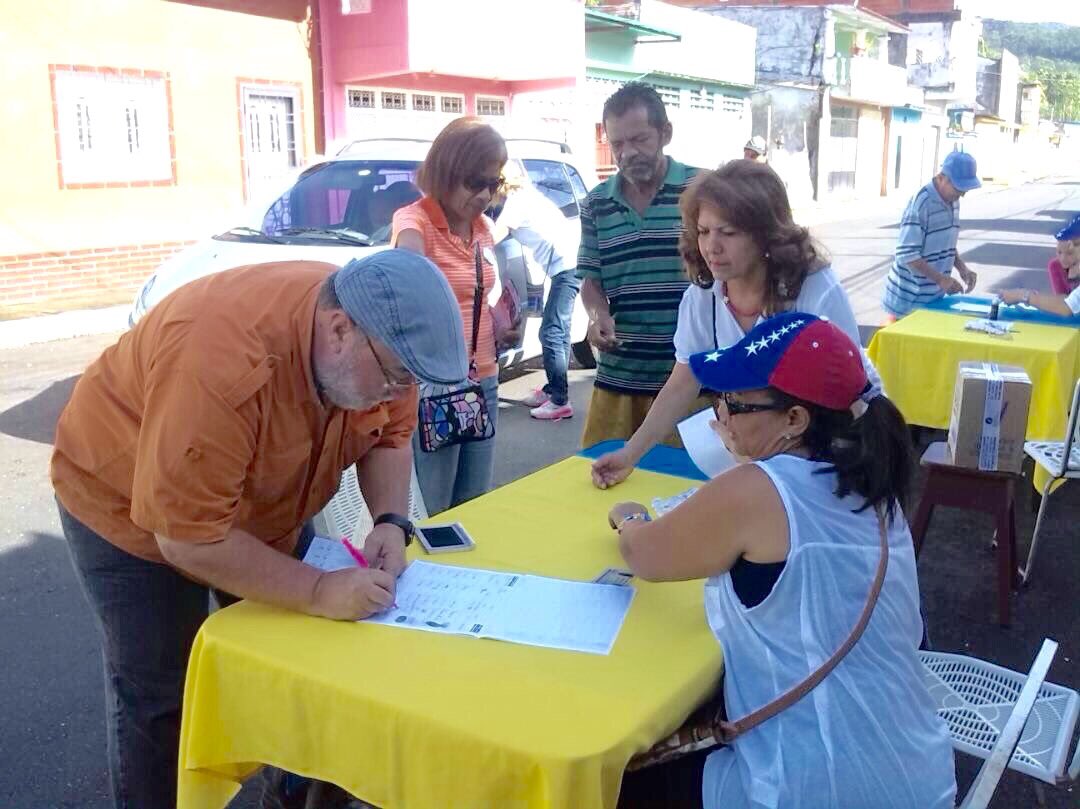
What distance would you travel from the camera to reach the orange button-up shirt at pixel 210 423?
66.7 inches

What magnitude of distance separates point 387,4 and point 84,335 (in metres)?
6.28

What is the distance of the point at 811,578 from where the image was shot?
5.41 feet

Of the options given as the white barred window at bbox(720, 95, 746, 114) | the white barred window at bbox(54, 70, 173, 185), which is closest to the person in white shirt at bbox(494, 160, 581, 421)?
the white barred window at bbox(54, 70, 173, 185)

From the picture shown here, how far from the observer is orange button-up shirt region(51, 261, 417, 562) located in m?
1.69

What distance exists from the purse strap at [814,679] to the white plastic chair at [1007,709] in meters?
0.59

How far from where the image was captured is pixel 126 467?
1941mm

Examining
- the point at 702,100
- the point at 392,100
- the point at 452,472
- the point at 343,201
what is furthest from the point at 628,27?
the point at 452,472

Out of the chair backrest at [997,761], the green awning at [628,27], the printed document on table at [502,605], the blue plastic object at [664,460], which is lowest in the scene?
the chair backrest at [997,761]

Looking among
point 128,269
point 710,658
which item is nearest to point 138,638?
point 710,658

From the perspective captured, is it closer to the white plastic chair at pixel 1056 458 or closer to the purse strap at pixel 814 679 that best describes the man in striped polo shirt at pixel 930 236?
the white plastic chair at pixel 1056 458

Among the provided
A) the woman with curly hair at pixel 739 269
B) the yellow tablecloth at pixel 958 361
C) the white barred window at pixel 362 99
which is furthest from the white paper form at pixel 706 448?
the white barred window at pixel 362 99

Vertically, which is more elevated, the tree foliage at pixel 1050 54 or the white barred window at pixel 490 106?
the tree foliage at pixel 1050 54

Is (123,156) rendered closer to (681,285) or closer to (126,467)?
(681,285)

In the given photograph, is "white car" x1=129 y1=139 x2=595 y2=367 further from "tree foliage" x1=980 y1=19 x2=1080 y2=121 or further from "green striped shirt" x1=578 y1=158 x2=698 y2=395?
"tree foliage" x1=980 y1=19 x2=1080 y2=121
